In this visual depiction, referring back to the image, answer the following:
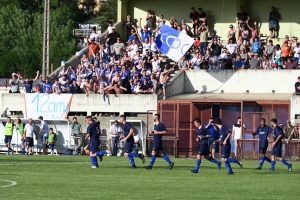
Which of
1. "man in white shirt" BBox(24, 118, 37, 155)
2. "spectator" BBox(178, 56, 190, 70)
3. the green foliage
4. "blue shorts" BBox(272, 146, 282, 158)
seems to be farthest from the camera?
the green foliage

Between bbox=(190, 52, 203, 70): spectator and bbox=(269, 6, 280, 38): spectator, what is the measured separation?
4.51 m

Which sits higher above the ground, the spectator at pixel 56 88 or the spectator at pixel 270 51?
the spectator at pixel 270 51

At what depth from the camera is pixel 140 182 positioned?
22.8 metres

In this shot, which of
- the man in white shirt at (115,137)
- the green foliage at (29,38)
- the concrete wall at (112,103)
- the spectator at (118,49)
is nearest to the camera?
the man in white shirt at (115,137)

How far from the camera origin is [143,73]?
4062 centimetres

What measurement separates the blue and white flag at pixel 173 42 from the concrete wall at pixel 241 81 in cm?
148

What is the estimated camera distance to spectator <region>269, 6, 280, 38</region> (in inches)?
1750

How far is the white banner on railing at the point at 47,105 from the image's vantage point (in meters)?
41.5

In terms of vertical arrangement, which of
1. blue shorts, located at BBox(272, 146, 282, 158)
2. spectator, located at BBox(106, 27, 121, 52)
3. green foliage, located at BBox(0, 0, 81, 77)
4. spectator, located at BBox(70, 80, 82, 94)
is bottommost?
blue shorts, located at BBox(272, 146, 282, 158)

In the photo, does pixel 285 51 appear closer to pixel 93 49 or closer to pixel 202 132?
pixel 93 49

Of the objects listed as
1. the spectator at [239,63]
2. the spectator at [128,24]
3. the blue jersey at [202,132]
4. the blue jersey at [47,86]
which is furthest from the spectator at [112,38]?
the blue jersey at [202,132]

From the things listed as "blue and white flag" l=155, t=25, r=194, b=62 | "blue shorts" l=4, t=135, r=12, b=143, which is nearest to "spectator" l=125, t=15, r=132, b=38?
"blue and white flag" l=155, t=25, r=194, b=62

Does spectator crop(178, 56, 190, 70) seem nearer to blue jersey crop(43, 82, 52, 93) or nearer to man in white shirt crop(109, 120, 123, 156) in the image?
man in white shirt crop(109, 120, 123, 156)

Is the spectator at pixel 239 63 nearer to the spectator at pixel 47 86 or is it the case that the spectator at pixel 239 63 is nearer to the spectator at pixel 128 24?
the spectator at pixel 128 24
